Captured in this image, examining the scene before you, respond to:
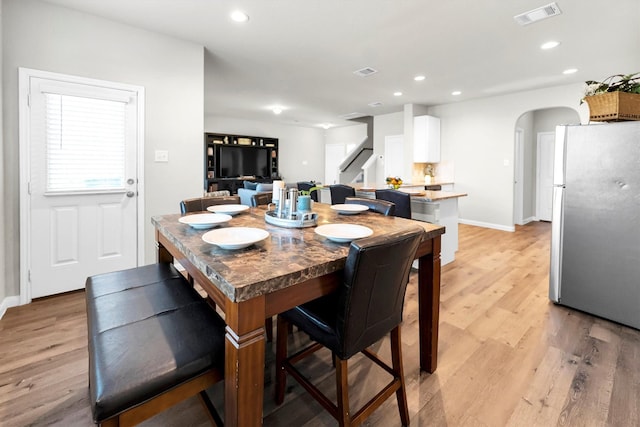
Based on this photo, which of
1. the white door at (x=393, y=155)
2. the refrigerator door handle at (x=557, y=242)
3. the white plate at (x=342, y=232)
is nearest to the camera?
the white plate at (x=342, y=232)

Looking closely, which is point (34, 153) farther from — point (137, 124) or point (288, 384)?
point (288, 384)

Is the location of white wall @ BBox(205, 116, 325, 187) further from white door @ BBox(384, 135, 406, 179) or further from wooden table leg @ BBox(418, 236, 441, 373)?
wooden table leg @ BBox(418, 236, 441, 373)

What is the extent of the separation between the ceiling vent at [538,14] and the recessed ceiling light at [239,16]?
2.48 meters

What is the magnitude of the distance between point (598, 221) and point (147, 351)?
309 centimetres

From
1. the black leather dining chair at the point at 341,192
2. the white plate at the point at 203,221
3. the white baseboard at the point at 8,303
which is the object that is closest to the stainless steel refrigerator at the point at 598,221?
the black leather dining chair at the point at 341,192

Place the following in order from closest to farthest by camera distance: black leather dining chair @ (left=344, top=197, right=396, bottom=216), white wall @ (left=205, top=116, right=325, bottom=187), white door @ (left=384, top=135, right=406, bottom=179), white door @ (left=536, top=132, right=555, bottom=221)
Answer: black leather dining chair @ (left=344, top=197, right=396, bottom=216) < white door @ (left=536, top=132, right=555, bottom=221) < white door @ (left=384, top=135, right=406, bottom=179) < white wall @ (left=205, top=116, right=325, bottom=187)

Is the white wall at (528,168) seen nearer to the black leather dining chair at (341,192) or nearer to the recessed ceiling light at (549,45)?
the recessed ceiling light at (549,45)

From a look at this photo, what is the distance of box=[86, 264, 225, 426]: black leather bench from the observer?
0.85 metres

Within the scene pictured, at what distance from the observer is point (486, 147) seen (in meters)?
6.02

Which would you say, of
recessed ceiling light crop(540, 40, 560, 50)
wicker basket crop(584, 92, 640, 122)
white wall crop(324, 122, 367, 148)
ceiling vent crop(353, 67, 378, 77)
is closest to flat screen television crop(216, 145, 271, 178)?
white wall crop(324, 122, 367, 148)

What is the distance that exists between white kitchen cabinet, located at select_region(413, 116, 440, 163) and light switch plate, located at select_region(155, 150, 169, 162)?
5.07m

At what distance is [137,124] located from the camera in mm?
3023

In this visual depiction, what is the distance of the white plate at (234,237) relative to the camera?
3.74ft

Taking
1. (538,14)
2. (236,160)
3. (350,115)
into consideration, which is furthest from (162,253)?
(236,160)
